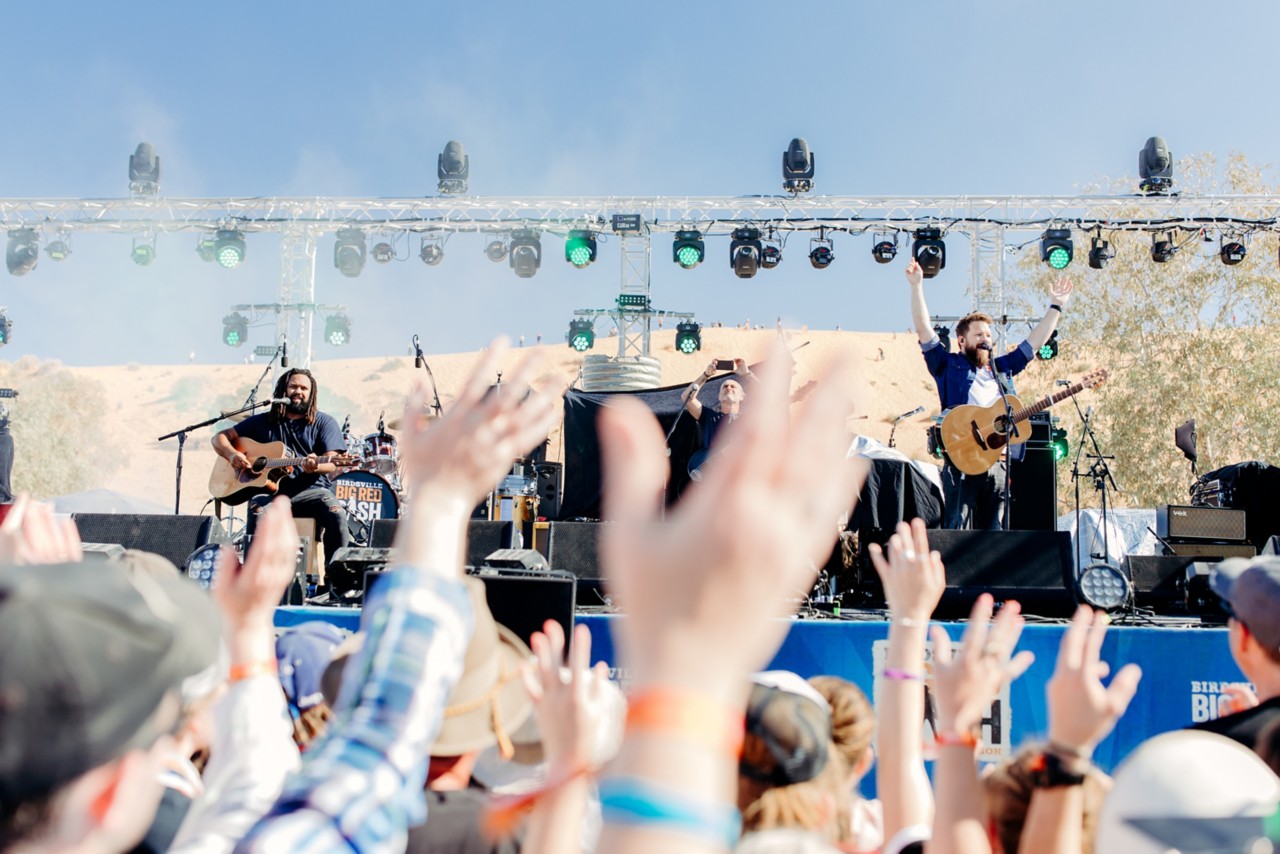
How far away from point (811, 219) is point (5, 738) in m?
16.4

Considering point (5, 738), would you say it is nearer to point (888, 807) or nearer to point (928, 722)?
point (888, 807)

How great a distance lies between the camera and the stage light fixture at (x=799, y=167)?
54.5ft

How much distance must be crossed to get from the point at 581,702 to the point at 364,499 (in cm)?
909

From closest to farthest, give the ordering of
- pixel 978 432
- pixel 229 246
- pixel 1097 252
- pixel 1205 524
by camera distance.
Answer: pixel 978 432
pixel 1205 524
pixel 1097 252
pixel 229 246

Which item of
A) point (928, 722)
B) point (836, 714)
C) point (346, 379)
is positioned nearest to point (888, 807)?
point (836, 714)

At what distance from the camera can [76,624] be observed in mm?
984

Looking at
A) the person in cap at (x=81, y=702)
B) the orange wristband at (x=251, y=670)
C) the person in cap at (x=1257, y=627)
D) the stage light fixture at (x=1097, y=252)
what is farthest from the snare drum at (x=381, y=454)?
the stage light fixture at (x=1097, y=252)

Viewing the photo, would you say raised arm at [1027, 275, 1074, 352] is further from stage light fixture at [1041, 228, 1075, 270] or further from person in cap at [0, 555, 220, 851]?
stage light fixture at [1041, 228, 1075, 270]

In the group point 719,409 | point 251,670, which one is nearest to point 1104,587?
point 719,409

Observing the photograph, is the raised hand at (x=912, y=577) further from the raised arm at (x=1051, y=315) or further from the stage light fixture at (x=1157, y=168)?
the stage light fixture at (x=1157, y=168)

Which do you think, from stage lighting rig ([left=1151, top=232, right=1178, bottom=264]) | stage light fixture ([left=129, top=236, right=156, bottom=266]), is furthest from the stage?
stage light fixture ([left=129, top=236, right=156, bottom=266])

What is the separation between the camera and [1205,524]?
825 centimetres

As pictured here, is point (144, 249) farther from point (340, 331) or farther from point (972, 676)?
point (972, 676)

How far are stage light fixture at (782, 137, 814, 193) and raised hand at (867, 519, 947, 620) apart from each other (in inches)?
604
